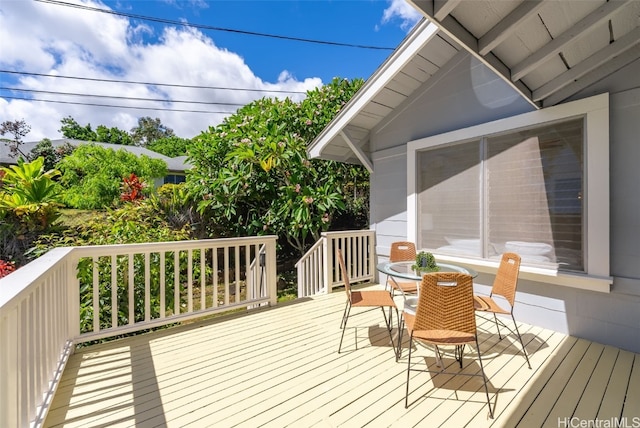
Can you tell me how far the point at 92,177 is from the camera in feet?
38.3

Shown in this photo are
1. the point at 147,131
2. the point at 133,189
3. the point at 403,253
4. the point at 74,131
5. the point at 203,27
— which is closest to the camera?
the point at 403,253

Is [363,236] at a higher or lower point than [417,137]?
lower

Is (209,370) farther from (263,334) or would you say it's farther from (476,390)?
(476,390)

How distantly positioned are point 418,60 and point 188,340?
15.4ft

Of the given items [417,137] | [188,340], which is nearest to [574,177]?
[417,137]

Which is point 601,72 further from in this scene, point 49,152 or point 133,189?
point 49,152

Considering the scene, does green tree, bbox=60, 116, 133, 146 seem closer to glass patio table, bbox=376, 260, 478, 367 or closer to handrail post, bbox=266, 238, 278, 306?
handrail post, bbox=266, 238, 278, 306

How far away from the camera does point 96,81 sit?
16031mm

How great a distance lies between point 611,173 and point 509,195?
925mm

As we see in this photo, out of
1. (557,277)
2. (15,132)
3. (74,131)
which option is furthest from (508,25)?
(74,131)

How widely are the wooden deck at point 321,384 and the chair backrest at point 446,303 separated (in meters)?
0.58

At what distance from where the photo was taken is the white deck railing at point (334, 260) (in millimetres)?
5039

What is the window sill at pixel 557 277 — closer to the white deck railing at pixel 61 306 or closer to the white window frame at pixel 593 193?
the white window frame at pixel 593 193

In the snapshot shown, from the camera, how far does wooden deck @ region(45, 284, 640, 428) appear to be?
194 centimetres
